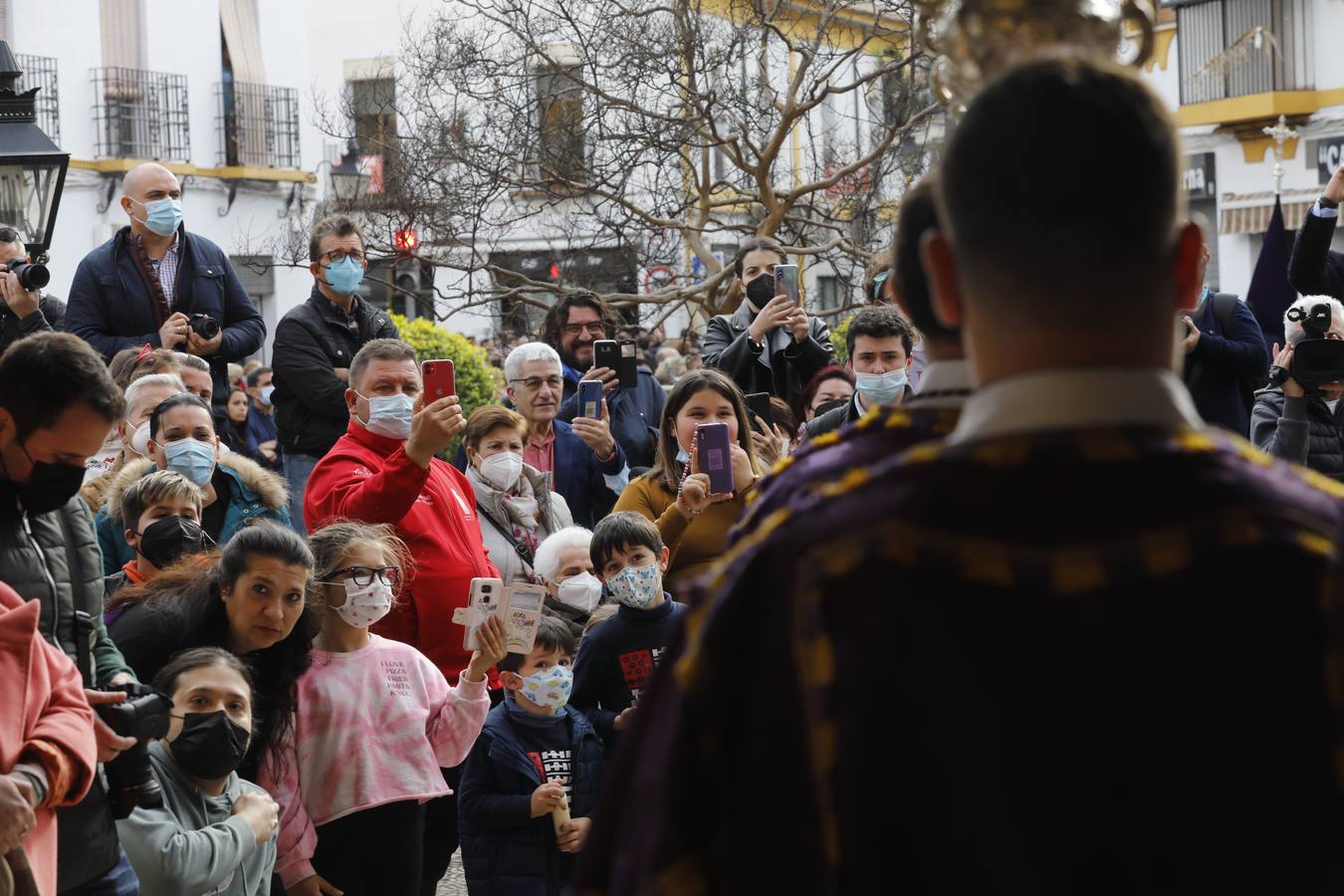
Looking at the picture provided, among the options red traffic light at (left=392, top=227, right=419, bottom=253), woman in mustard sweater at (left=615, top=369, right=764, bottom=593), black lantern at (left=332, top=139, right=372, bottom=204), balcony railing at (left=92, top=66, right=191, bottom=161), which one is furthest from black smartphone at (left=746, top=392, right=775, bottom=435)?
balcony railing at (left=92, top=66, right=191, bottom=161)

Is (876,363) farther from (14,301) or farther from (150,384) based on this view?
(14,301)

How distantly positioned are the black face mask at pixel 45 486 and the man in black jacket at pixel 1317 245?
6.31 meters

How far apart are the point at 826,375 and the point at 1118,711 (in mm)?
6626

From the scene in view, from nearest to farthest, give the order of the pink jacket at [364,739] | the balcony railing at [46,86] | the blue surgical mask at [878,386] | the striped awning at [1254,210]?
the pink jacket at [364,739], the blue surgical mask at [878,386], the balcony railing at [46,86], the striped awning at [1254,210]

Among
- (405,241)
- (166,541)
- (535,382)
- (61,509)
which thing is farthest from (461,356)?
(61,509)

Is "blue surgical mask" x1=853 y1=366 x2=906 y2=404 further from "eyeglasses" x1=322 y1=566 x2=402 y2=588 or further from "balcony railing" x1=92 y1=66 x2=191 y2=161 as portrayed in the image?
"balcony railing" x1=92 y1=66 x2=191 y2=161

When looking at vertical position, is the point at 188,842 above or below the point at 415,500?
below

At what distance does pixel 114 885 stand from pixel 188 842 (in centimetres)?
42

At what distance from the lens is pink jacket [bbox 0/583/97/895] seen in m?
3.62

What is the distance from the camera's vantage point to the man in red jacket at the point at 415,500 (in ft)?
20.0

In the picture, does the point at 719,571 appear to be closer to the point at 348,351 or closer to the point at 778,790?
the point at 778,790

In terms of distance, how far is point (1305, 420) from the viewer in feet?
23.5

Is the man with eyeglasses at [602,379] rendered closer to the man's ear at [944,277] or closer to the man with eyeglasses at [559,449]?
the man with eyeglasses at [559,449]

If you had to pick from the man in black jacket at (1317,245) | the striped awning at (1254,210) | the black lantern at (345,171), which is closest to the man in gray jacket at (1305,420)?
the man in black jacket at (1317,245)
